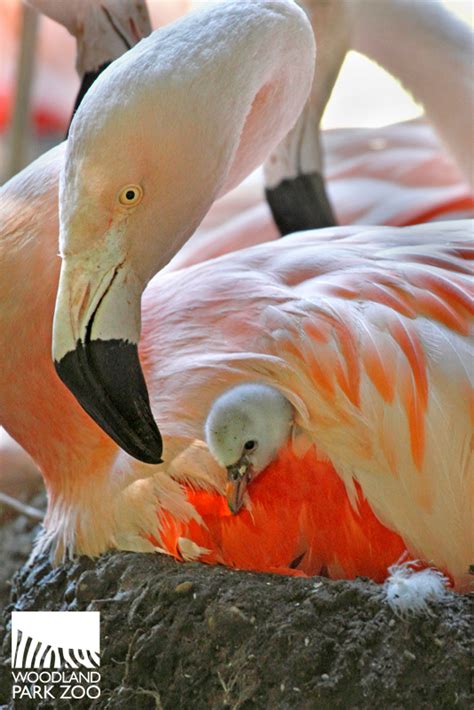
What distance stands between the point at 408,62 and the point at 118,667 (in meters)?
1.25

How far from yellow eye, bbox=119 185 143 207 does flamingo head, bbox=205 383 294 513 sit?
290 mm

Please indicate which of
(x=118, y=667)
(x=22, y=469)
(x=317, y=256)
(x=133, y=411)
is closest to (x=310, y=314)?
(x=317, y=256)

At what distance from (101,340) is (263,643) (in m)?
0.40

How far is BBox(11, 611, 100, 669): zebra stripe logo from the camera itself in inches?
→ 55.2

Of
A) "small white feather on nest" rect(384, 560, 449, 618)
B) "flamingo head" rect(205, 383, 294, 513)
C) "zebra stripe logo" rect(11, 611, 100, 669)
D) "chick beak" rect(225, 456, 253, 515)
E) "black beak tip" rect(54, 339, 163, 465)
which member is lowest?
"small white feather on nest" rect(384, 560, 449, 618)

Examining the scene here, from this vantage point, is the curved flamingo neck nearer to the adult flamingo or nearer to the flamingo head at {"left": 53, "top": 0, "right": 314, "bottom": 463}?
the adult flamingo

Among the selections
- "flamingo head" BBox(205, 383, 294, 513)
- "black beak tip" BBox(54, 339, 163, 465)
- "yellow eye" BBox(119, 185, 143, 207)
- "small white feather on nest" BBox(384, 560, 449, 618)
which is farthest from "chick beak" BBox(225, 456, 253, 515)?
"yellow eye" BBox(119, 185, 143, 207)

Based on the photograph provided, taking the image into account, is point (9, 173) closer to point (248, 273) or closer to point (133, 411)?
point (248, 273)

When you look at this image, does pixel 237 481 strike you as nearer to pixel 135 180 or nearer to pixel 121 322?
pixel 121 322

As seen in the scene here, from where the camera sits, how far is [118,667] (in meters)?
1.39

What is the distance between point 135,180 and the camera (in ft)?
4.29

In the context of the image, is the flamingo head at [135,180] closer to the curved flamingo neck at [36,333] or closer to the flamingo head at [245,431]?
the flamingo head at [245,431]

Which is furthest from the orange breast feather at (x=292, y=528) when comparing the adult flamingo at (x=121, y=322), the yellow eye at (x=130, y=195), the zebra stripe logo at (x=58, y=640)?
the yellow eye at (x=130, y=195)

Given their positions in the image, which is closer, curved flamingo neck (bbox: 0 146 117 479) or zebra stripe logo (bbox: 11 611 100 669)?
zebra stripe logo (bbox: 11 611 100 669)
